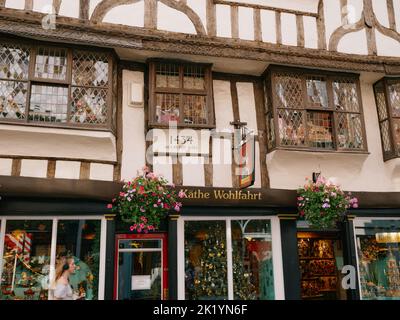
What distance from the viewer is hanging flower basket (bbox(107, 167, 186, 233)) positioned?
727 centimetres

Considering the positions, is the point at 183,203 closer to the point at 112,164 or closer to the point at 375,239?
the point at 112,164

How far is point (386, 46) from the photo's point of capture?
31.6 ft

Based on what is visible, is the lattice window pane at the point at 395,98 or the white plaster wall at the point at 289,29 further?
the lattice window pane at the point at 395,98

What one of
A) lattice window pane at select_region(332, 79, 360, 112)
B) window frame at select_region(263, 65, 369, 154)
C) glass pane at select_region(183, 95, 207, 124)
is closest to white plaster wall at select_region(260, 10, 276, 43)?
window frame at select_region(263, 65, 369, 154)

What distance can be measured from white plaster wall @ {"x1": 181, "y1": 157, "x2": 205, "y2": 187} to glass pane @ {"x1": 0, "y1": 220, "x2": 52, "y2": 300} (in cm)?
268

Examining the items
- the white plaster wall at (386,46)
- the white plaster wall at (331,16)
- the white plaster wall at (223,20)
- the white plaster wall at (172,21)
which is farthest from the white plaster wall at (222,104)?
the white plaster wall at (386,46)

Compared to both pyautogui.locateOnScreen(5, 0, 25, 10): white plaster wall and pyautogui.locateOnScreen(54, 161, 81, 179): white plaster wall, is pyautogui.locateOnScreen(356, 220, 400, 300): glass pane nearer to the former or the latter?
pyautogui.locateOnScreen(54, 161, 81, 179): white plaster wall

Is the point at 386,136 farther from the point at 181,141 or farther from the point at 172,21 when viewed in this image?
the point at 172,21

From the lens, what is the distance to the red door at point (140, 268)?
7.84m

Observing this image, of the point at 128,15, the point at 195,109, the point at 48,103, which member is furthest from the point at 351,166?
the point at 48,103

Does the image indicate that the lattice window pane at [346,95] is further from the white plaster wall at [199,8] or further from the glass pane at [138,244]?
the glass pane at [138,244]

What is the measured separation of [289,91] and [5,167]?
5.67 metres

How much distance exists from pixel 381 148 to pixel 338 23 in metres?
2.92

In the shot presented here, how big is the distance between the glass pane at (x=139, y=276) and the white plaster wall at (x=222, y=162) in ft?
6.37
